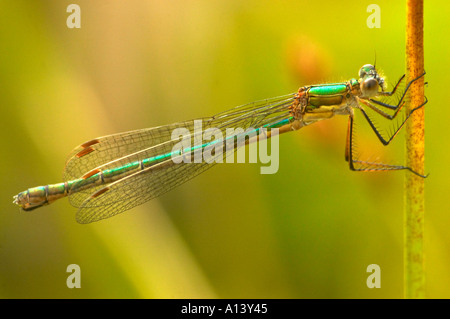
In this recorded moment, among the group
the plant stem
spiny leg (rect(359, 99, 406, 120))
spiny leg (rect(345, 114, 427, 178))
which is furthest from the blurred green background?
the plant stem

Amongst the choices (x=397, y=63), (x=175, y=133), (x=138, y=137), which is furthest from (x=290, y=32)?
(x=138, y=137)

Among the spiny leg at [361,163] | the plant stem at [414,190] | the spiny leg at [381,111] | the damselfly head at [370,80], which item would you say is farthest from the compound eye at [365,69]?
the plant stem at [414,190]

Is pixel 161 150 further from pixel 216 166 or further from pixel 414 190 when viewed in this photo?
pixel 414 190

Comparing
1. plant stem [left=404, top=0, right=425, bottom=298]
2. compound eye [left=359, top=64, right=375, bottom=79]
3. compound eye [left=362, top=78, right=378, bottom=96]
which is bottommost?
plant stem [left=404, top=0, right=425, bottom=298]

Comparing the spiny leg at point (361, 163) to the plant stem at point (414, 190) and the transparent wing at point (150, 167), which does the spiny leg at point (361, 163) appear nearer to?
the transparent wing at point (150, 167)

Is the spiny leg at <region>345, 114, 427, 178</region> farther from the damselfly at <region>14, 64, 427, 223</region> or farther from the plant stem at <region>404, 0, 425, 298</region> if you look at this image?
the plant stem at <region>404, 0, 425, 298</region>

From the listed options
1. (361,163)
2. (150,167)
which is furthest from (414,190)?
(150,167)

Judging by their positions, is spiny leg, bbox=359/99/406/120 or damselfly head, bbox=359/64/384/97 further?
damselfly head, bbox=359/64/384/97

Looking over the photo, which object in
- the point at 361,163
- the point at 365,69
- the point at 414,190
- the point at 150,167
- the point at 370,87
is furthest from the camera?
the point at 150,167

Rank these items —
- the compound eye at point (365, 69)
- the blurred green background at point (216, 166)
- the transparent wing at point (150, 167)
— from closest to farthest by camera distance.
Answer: the blurred green background at point (216, 166) < the compound eye at point (365, 69) < the transparent wing at point (150, 167)
